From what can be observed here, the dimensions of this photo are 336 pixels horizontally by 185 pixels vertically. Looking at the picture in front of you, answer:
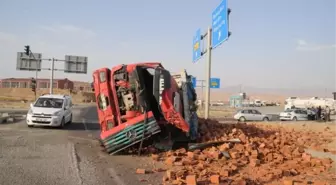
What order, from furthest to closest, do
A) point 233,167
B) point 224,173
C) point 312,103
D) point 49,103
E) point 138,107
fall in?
point 312,103 < point 49,103 < point 138,107 < point 233,167 < point 224,173

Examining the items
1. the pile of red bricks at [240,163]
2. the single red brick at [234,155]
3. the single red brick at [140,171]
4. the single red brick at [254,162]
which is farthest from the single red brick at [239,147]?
the single red brick at [140,171]

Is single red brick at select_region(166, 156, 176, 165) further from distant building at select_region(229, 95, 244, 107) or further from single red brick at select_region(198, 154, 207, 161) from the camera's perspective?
distant building at select_region(229, 95, 244, 107)

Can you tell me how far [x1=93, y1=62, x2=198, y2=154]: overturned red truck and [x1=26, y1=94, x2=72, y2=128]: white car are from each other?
7.44 meters

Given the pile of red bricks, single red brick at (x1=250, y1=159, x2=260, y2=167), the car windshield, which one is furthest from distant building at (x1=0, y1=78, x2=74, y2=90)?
single red brick at (x1=250, y1=159, x2=260, y2=167)

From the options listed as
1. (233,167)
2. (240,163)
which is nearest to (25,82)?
(240,163)

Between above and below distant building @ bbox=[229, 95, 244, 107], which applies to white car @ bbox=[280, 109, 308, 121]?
below

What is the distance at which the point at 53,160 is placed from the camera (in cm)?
905

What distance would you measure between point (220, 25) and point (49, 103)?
928 centimetres

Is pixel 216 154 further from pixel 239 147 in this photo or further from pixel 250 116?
pixel 250 116

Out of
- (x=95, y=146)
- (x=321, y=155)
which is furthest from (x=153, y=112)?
(x=321, y=155)

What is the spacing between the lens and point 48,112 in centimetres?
1725

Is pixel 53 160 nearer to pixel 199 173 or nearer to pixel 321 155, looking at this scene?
pixel 199 173

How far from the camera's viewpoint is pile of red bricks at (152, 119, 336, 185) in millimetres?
7124

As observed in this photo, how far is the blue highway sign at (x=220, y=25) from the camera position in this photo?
55.4 feet
